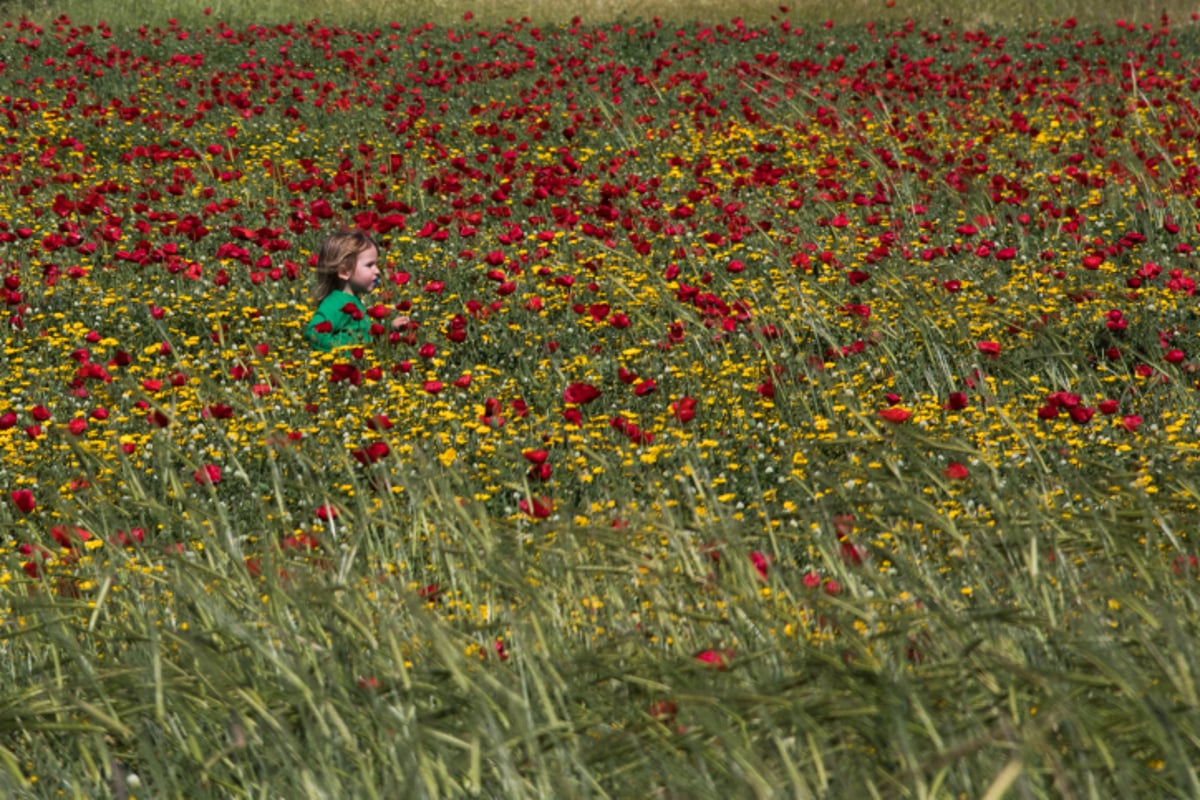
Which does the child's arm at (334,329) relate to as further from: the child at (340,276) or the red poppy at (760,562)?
the red poppy at (760,562)

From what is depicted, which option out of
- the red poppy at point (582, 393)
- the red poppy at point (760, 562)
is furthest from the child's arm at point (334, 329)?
the red poppy at point (760, 562)

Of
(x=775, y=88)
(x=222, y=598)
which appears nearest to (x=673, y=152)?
(x=775, y=88)

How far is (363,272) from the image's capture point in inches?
260

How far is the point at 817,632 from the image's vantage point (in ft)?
Answer: 10.3

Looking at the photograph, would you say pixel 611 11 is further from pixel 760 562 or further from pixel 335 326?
pixel 760 562

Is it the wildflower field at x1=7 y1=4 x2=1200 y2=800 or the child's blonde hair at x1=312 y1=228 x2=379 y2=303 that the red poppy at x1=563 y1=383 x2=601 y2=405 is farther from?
the child's blonde hair at x1=312 y1=228 x2=379 y2=303

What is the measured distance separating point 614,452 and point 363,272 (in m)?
2.20

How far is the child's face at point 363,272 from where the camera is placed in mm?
6594

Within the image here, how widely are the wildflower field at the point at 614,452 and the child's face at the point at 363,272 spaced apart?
17 cm

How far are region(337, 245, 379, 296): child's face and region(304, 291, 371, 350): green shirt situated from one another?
6 centimetres

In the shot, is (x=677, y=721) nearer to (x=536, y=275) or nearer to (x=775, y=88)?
(x=536, y=275)

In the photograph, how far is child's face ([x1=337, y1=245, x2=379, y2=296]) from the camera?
21.6 feet

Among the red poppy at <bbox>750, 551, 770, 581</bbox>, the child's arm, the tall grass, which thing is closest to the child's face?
the child's arm

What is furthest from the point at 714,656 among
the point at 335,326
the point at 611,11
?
the point at 611,11
